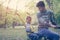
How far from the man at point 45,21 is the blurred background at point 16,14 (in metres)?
0.06

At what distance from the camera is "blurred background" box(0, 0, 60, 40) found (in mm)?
3424

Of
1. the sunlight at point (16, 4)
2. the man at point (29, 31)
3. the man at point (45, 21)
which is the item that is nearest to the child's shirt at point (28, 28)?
the man at point (29, 31)

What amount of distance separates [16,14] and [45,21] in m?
0.47

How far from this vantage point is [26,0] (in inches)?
136

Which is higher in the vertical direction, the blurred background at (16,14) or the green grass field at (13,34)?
the blurred background at (16,14)

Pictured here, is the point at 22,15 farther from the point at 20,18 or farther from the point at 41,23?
the point at 41,23

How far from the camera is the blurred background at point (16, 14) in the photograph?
3424 millimetres

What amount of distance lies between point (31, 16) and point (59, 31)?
1.62 ft

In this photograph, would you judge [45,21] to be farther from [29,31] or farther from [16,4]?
[16,4]

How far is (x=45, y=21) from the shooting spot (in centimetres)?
344

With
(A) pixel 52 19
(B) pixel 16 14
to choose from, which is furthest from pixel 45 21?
(B) pixel 16 14

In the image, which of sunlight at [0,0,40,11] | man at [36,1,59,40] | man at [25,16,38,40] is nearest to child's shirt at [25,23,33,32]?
man at [25,16,38,40]

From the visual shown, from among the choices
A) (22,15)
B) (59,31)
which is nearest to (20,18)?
(22,15)

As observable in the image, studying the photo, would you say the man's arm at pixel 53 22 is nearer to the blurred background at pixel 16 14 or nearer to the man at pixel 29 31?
the blurred background at pixel 16 14
